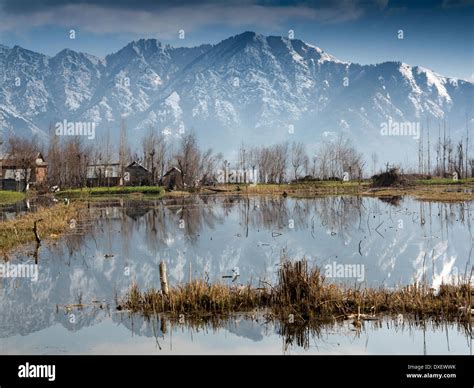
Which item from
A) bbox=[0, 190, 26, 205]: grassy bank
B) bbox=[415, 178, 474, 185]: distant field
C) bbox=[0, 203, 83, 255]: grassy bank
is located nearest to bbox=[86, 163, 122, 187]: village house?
bbox=[0, 190, 26, 205]: grassy bank

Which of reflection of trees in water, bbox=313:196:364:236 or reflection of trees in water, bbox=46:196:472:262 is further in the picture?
reflection of trees in water, bbox=313:196:364:236

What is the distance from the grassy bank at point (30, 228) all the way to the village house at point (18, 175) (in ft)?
122

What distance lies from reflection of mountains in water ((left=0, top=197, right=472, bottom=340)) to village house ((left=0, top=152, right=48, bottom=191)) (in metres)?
36.6

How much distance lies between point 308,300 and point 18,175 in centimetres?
6107

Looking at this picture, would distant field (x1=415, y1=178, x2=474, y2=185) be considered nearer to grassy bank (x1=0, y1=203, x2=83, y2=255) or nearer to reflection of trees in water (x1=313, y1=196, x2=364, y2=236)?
reflection of trees in water (x1=313, y1=196, x2=364, y2=236)

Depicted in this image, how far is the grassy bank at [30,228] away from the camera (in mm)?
22250

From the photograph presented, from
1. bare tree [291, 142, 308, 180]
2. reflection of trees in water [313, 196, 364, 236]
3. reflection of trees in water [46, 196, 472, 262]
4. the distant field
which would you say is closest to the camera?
reflection of trees in water [46, 196, 472, 262]

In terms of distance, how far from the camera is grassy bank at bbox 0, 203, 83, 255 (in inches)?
876

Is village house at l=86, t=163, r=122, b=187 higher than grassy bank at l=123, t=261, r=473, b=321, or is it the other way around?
village house at l=86, t=163, r=122, b=187

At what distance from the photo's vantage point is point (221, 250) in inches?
852

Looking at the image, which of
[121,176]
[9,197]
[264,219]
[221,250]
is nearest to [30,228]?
[221,250]

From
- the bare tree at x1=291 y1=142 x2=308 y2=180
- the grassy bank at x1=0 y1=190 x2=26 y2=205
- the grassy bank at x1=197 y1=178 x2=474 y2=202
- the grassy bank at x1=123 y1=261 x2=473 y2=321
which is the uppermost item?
the bare tree at x1=291 y1=142 x2=308 y2=180

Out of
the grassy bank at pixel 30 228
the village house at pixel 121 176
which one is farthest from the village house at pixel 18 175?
the grassy bank at pixel 30 228
